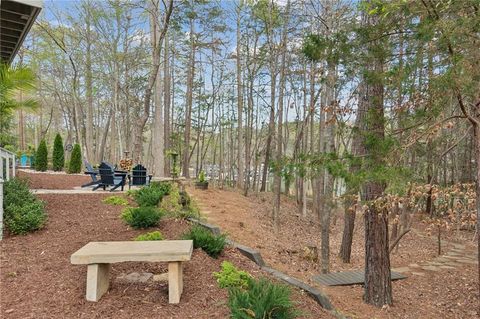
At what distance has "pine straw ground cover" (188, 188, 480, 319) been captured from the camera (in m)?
5.78

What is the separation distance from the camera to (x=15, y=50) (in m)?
8.25

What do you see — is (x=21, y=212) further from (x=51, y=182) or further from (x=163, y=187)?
(x=51, y=182)

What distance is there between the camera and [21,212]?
5.10 m


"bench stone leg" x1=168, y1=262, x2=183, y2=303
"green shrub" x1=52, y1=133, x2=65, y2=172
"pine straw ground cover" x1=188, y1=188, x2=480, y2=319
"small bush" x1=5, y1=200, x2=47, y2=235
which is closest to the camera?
"bench stone leg" x1=168, y1=262, x2=183, y2=303

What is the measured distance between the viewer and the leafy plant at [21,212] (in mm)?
4914

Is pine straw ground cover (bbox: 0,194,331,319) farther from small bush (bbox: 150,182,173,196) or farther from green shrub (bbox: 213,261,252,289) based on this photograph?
small bush (bbox: 150,182,173,196)

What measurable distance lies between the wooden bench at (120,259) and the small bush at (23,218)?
230 cm

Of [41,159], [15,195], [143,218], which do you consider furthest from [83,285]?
[41,159]

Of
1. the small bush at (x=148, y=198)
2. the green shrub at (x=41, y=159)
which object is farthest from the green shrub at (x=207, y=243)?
the green shrub at (x=41, y=159)

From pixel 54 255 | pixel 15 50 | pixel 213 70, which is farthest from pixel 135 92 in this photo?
pixel 54 255

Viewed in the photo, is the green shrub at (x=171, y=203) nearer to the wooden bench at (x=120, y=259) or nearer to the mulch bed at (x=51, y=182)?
the wooden bench at (x=120, y=259)

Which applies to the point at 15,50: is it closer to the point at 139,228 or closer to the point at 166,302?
the point at 139,228

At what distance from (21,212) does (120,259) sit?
294 cm

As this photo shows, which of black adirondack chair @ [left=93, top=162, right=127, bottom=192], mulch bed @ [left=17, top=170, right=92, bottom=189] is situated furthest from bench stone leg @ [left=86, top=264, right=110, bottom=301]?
mulch bed @ [left=17, top=170, right=92, bottom=189]
